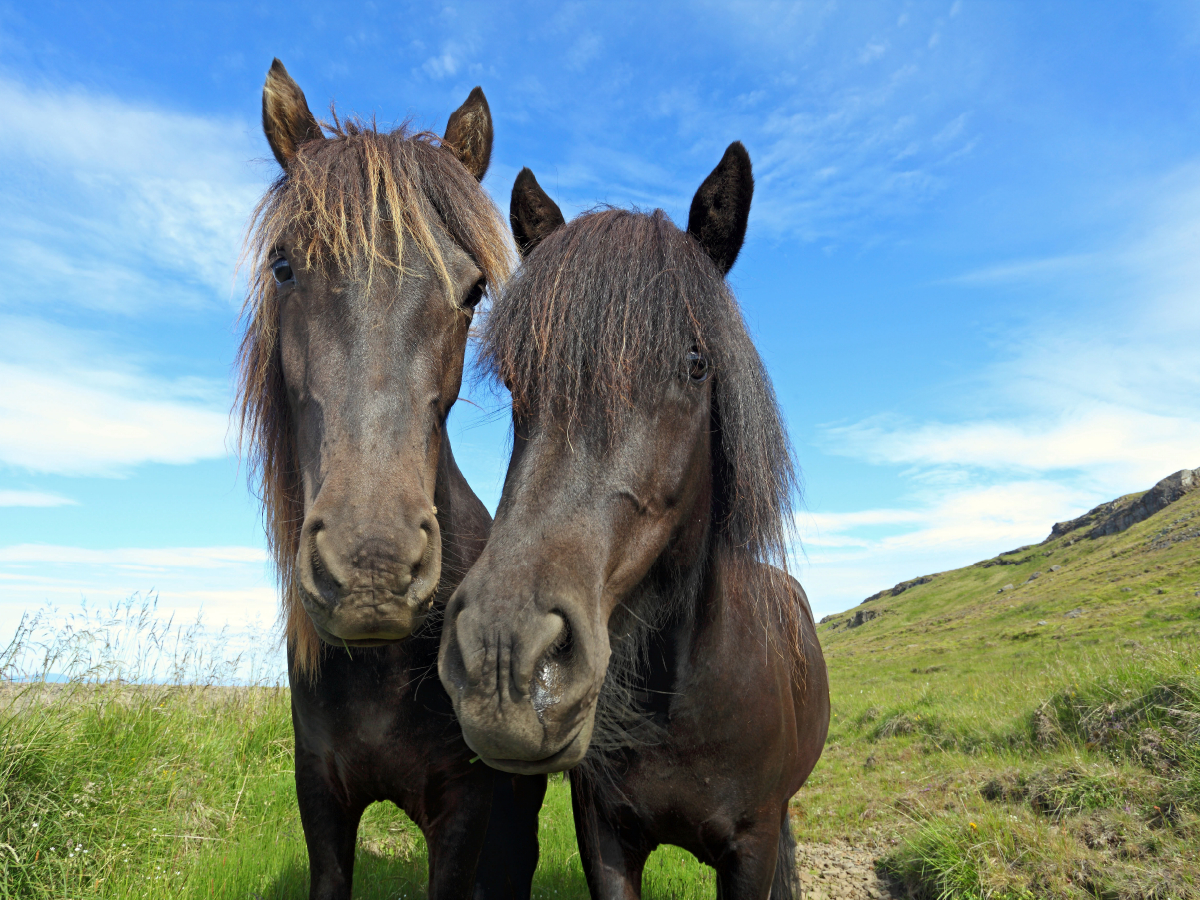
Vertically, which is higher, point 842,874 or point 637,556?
point 637,556

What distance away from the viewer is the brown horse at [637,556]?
1.51 metres

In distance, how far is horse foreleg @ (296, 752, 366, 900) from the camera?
2539mm

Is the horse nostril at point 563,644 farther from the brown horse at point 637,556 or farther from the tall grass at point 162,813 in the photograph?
the tall grass at point 162,813

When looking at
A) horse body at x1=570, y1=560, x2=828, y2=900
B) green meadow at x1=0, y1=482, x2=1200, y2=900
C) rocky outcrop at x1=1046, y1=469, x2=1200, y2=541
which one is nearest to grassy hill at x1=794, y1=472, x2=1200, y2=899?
green meadow at x1=0, y1=482, x2=1200, y2=900

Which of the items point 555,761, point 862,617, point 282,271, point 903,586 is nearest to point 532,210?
point 282,271

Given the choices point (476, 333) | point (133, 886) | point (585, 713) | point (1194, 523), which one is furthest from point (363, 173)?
point (1194, 523)

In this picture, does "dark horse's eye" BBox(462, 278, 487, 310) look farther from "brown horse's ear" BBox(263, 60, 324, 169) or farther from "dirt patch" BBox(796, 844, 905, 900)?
"dirt patch" BBox(796, 844, 905, 900)

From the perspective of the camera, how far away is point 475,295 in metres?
2.58

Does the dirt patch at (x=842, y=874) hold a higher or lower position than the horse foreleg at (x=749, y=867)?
lower

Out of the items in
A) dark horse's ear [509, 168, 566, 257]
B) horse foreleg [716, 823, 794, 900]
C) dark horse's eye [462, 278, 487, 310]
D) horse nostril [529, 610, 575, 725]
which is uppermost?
dark horse's ear [509, 168, 566, 257]

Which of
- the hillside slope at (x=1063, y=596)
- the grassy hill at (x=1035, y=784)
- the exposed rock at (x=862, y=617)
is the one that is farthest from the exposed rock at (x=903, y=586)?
the grassy hill at (x=1035, y=784)

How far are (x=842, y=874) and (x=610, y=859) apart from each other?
4139 mm

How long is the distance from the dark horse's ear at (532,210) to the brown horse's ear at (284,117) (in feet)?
2.79

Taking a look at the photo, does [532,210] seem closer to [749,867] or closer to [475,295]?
[475,295]
